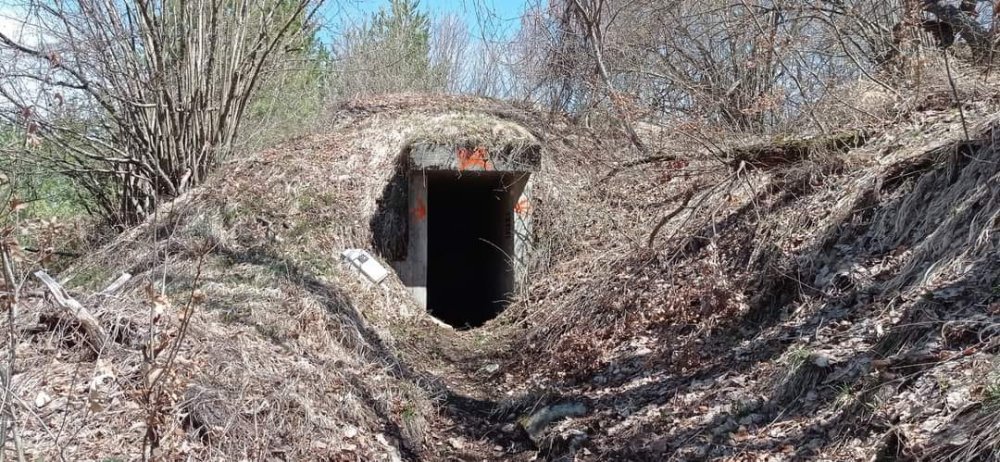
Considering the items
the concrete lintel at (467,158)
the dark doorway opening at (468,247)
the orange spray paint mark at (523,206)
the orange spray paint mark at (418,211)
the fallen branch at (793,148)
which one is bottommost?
the dark doorway opening at (468,247)

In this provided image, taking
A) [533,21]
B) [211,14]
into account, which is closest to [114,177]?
[211,14]

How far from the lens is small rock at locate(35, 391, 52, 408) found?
400 cm

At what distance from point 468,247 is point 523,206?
14.4ft

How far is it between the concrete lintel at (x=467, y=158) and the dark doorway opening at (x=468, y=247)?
37 centimetres

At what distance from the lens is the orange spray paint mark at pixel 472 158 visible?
8.94 m

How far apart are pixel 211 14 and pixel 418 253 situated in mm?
3924

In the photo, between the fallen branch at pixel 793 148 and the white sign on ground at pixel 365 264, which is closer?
the fallen branch at pixel 793 148

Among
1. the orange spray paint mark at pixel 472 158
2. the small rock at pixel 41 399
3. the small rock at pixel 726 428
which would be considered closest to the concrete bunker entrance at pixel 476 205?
the orange spray paint mark at pixel 472 158

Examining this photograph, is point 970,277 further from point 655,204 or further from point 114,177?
point 114,177

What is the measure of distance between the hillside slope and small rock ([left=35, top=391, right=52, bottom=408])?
12 millimetres

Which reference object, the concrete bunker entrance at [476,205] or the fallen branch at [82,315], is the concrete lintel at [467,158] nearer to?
the concrete bunker entrance at [476,205]

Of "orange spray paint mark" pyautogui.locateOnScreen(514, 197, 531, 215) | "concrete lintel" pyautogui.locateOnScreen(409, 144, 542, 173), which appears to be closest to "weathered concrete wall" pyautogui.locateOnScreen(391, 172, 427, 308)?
"concrete lintel" pyautogui.locateOnScreen(409, 144, 542, 173)

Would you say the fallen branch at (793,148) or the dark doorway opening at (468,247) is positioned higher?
the fallen branch at (793,148)

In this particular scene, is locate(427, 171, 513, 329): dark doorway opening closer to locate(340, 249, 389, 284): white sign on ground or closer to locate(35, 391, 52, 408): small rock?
locate(340, 249, 389, 284): white sign on ground
